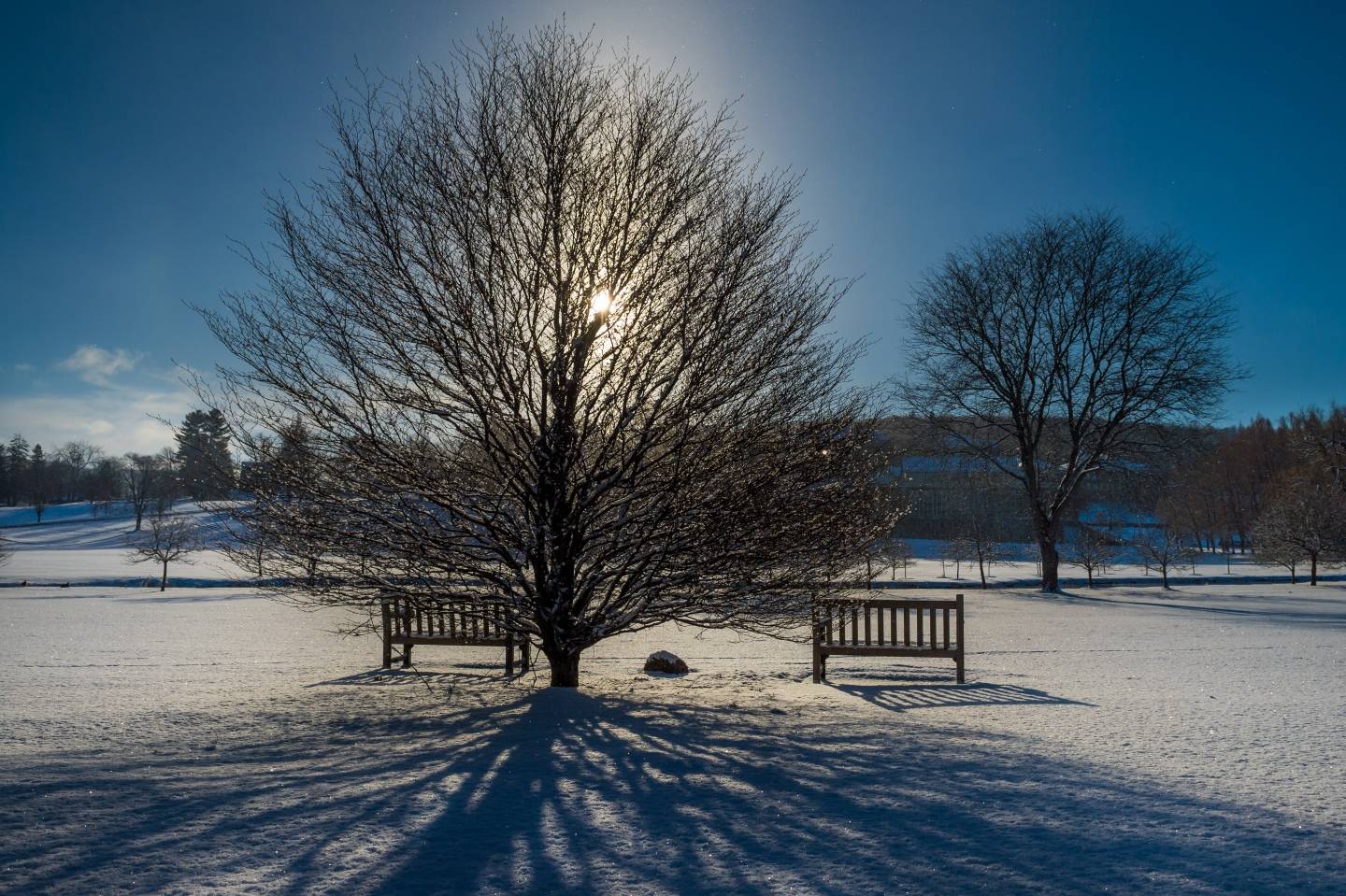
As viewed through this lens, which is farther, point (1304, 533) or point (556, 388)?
point (1304, 533)

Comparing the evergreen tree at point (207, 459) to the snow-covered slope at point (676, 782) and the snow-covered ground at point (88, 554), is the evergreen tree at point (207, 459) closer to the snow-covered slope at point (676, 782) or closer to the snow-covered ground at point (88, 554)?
the snow-covered ground at point (88, 554)

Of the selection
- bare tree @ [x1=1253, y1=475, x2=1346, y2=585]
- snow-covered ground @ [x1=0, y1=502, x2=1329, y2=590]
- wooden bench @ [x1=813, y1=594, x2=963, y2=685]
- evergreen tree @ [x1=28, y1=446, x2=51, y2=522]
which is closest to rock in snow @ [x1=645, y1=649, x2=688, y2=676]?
wooden bench @ [x1=813, y1=594, x2=963, y2=685]

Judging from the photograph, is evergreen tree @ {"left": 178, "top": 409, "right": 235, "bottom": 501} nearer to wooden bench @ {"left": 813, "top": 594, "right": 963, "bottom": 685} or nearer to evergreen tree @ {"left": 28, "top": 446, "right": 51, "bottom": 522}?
wooden bench @ {"left": 813, "top": 594, "right": 963, "bottom": 685}

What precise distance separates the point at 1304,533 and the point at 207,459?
3580 cm

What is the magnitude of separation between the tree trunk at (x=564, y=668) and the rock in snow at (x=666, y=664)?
255cm

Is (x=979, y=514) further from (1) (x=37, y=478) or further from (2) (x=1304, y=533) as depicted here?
(1) (x=37, y=478)

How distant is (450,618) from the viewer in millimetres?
10719

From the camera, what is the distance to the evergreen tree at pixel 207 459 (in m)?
8.37

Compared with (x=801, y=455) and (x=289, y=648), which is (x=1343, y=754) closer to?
(x=801, y=455)

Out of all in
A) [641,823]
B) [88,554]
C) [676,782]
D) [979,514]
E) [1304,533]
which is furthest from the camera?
[979,514]

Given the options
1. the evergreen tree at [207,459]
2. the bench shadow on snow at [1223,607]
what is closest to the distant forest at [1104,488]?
the evergreen tree at [207,459]

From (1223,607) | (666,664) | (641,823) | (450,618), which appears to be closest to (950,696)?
(666,664)

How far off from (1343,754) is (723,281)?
5.82m

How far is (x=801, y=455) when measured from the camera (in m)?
8.42
